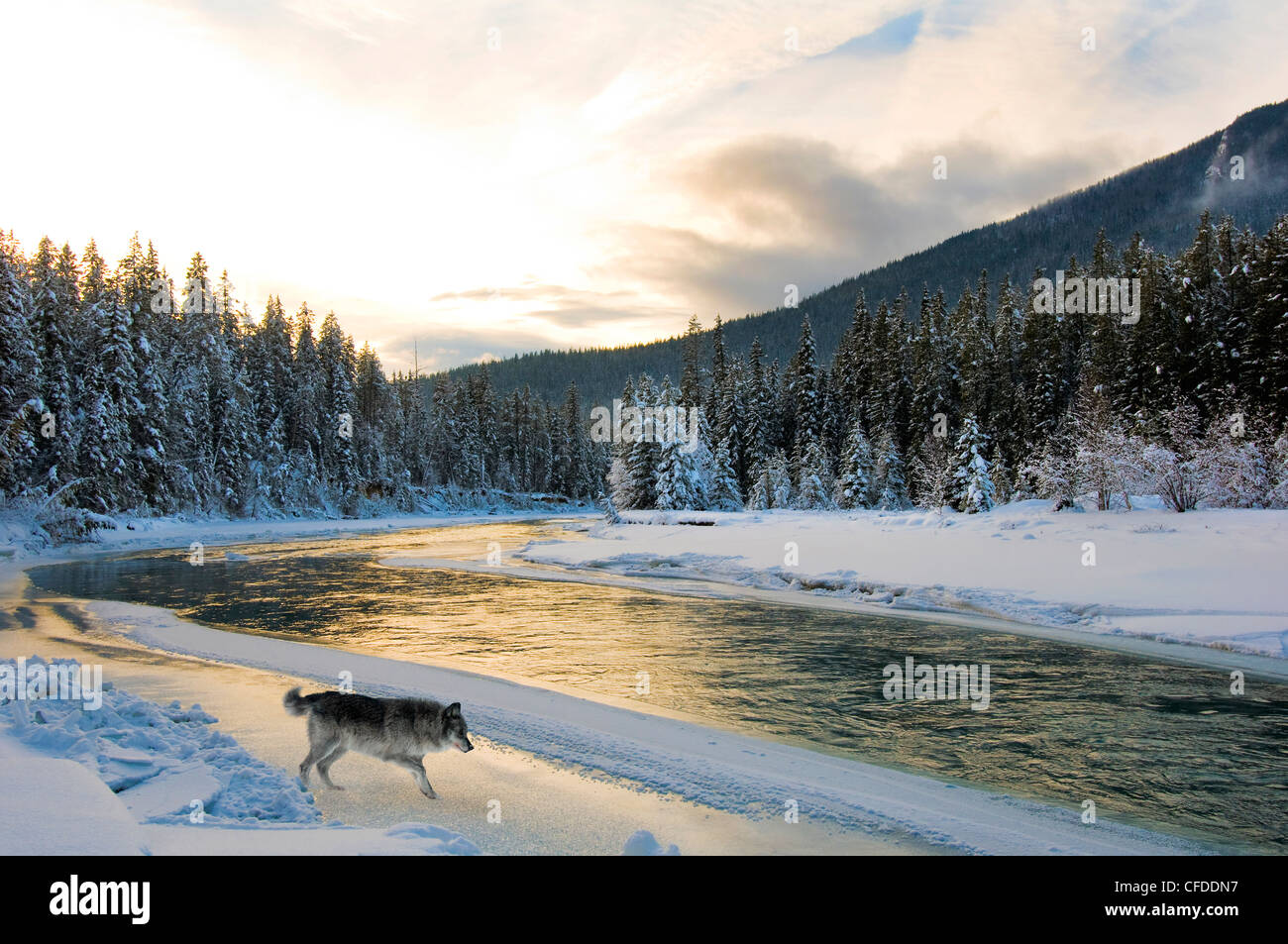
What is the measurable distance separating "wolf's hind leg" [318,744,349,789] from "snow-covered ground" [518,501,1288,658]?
14227 millimetres

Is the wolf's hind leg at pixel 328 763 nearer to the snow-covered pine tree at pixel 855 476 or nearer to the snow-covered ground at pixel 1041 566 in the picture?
the snow-covered ground at pixel 1041 566

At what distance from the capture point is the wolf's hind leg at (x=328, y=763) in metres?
5.84

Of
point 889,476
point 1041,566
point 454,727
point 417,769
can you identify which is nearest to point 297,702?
point 417,769

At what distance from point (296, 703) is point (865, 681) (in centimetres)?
814

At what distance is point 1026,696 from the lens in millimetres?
9617

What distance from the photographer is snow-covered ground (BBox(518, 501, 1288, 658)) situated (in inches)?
540

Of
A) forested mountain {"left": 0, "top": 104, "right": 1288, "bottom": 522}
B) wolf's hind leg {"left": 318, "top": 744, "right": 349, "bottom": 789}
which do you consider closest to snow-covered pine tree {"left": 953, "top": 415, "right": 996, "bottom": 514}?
forested mountain {"left": 0, "top": 104, "right": 1288, "bottom": 522}

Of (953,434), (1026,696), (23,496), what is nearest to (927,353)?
(953,434)

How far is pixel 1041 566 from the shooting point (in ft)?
59.7
